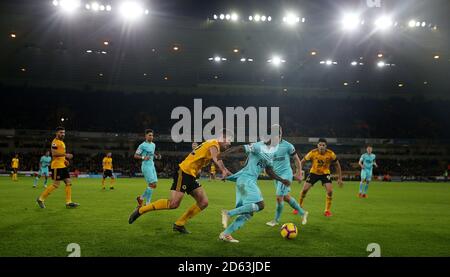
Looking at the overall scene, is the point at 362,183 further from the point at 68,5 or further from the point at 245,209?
the point at 68,5

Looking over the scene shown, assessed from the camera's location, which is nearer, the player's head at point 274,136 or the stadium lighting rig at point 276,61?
the player's head at point 274,136

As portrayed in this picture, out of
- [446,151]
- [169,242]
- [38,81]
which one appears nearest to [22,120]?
[38,81]

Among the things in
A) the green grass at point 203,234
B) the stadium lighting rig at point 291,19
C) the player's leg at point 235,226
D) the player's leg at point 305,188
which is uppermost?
the stadium lighting rig at point 291,19

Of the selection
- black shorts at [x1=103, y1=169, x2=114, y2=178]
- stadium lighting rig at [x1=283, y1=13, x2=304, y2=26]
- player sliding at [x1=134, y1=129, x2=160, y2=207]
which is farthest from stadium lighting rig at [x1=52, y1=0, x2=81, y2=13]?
player sliding at [x1=134, y1=129, x2=160, y2=207]

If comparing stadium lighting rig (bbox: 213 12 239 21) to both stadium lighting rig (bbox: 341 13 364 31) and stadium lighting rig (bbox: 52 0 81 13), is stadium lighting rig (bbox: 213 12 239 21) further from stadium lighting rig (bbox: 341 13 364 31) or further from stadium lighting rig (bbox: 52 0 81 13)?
stadium lighting rig (bbox: 52 0 81 13)

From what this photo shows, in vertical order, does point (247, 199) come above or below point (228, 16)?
below

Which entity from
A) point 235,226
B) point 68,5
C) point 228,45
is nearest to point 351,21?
point 228,45

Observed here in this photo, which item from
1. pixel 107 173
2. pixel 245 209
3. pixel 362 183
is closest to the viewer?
pixel 245 209

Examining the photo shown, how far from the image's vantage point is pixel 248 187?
727 centimetres

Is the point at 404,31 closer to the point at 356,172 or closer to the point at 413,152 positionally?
the point at 356,172

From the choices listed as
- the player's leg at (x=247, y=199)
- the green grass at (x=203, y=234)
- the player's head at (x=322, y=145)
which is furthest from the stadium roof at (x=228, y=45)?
the player's leg at (x=247, y=199)

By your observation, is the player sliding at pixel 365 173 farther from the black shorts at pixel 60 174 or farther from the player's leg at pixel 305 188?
the black shorts at pixel 60 174

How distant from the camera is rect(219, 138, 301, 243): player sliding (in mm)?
7074

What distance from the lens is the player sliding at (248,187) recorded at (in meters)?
7.07
